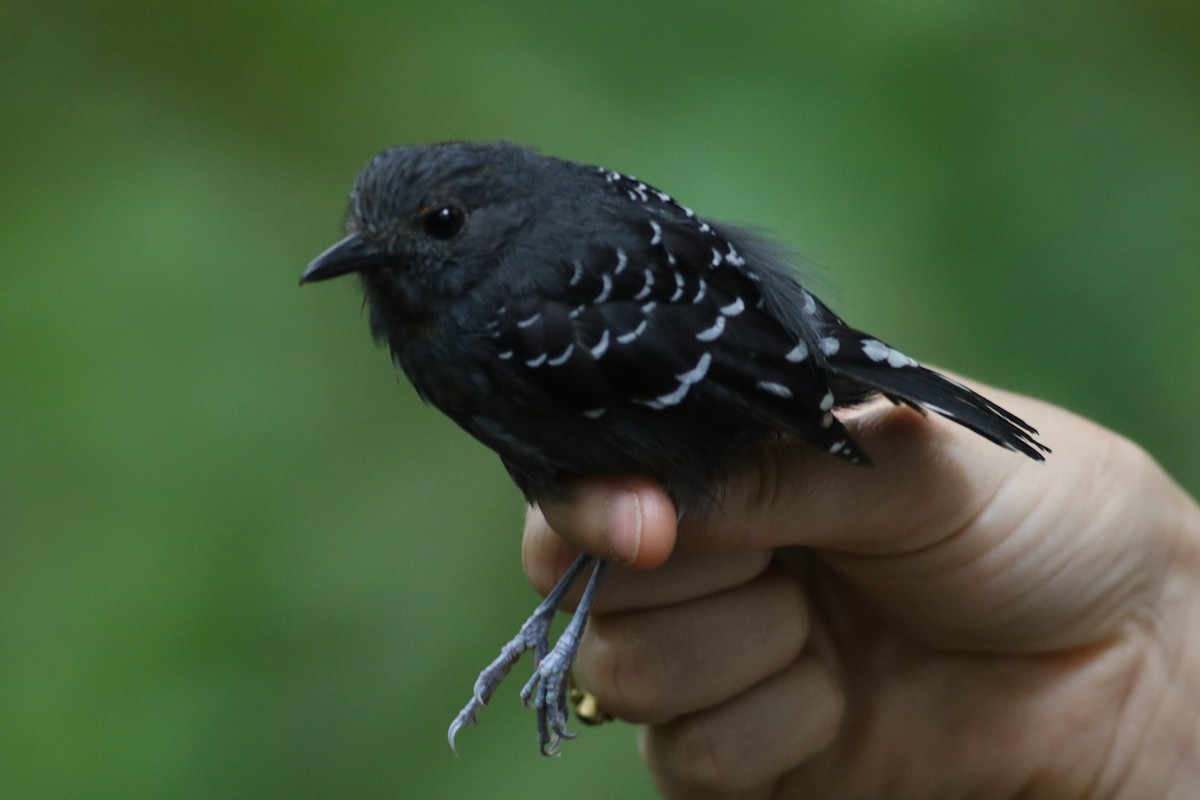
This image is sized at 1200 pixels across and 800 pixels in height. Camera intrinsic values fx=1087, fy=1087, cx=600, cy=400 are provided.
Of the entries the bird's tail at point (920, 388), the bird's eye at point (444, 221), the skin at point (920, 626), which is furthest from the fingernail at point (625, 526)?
the bird's eye at point (444, 221)

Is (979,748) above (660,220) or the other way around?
the other way around

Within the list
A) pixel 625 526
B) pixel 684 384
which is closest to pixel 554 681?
pixel 625 526

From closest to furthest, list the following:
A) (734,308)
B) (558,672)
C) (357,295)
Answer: (734,308) → (558,672) → (357,295)

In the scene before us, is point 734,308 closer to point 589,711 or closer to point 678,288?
point 678,288

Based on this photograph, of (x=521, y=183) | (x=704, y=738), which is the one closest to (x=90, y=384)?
(x=521, y=183)

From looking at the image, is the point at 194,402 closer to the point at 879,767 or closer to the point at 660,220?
the point at 660,220

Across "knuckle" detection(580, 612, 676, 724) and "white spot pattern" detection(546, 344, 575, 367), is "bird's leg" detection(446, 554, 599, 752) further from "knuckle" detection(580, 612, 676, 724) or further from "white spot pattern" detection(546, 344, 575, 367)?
"white spot pattern" detection(546, 344, 575, 367)
